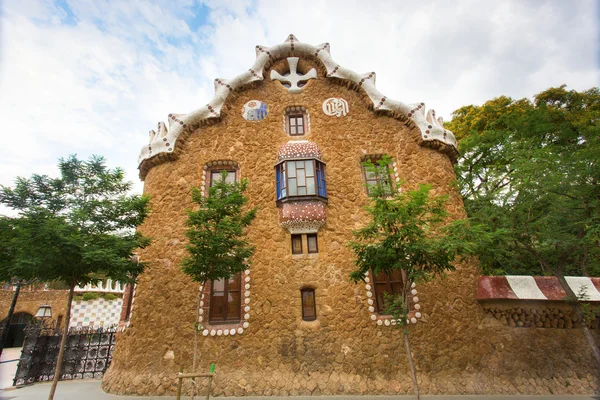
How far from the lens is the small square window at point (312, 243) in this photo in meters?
8.93

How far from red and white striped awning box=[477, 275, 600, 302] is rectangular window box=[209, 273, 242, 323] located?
21.7ft

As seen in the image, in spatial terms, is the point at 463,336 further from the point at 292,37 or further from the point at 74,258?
the point at 292,37

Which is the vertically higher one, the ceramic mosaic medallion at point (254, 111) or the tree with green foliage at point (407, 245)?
the ceramic mosaic medallion at point (254, 111)

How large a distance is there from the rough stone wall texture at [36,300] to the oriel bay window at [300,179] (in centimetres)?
1883

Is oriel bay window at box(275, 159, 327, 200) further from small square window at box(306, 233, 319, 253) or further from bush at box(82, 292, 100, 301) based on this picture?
bush at box(82, 292, 100, 301)

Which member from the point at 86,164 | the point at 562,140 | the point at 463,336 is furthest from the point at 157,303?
the point at 562,140

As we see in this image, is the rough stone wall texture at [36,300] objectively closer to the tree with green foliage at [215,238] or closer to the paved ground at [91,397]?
the paved ground at [91,397]

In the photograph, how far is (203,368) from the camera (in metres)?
7.71

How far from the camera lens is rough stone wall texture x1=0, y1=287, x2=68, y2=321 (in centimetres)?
1908

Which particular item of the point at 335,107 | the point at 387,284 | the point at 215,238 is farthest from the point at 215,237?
the point at 335,107

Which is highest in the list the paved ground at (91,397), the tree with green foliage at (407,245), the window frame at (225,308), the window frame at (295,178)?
the window frame at (295,178)

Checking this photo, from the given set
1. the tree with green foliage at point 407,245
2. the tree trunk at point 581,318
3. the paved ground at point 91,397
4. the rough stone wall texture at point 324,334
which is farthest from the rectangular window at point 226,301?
the tree trunk at point 581,318

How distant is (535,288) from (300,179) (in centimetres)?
698

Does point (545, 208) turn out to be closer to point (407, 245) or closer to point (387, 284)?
point (387, 284)
